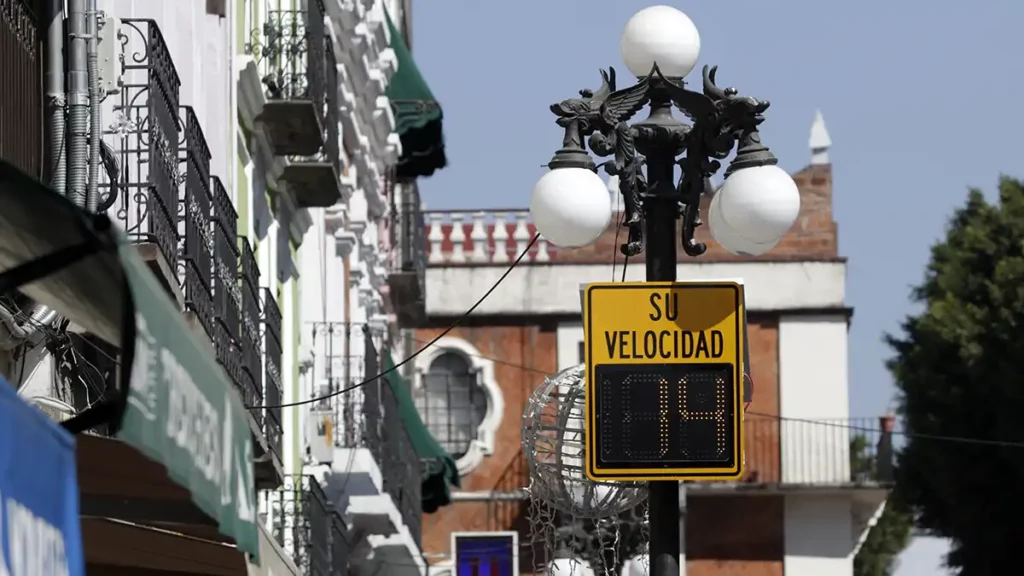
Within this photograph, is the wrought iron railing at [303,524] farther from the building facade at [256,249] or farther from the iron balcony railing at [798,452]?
the iron balcony railing at [798,452]

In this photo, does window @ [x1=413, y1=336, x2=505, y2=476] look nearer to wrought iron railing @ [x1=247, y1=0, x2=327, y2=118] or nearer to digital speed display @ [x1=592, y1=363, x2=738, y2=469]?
wrought iron railing @ [x1=247, y1=0, x2=327, y2=118]

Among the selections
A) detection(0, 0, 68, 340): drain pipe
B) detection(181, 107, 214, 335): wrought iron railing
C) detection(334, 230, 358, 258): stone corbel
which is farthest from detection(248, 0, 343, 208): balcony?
detection(0, 0, 68, 340): drain pipe

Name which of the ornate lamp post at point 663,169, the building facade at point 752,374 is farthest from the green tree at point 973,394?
the ornate lamp post at point 663,169

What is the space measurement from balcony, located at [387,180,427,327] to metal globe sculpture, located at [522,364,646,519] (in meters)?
20.9

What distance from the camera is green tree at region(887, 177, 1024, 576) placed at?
4872 cm

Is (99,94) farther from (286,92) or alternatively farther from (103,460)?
(286,92)

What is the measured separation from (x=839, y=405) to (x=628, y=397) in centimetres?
3353

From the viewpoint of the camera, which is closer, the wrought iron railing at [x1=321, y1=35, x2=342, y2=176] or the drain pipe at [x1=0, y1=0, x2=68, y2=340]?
the drain pipe at [x1=0, y1=0, x2=68, y2=340]

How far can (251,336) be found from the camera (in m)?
18.0

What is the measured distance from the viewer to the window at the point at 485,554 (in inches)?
1679

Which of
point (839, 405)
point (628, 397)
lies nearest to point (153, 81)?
point (628, 397)

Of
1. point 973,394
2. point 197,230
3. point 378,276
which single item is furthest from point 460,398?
point 197,230

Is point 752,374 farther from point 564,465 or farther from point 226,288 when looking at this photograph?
point 564,465

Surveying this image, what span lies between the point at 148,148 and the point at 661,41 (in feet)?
9.42
